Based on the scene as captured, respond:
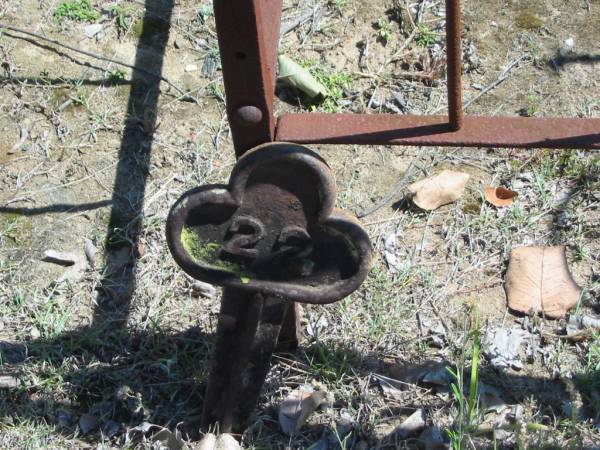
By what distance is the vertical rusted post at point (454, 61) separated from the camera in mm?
1621

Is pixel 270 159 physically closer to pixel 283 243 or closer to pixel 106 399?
pixel 283 243

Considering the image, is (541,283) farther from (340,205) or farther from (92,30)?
(92,30)

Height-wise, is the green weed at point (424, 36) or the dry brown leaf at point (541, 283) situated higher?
the green weed at point (424, 36)

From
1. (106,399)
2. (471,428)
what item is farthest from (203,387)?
(471,428)

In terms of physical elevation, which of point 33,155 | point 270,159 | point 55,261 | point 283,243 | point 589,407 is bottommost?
point 589,407

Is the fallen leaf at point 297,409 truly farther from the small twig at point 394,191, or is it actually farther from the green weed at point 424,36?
the green weed at point 424,36

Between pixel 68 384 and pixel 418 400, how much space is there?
3.03ft

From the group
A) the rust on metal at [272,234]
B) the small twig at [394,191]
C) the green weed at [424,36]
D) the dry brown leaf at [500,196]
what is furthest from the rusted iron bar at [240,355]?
the green weed at [424,36]

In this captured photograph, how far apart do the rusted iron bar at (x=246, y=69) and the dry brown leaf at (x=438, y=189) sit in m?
1.07

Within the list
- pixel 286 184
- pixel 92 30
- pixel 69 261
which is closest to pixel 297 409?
pixel 286 184

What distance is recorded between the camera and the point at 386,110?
3119mm

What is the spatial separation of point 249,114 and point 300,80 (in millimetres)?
1377

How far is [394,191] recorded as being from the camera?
2.87 m

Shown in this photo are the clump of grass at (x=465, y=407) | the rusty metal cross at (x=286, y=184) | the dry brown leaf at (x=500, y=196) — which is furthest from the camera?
the dry brown leaf at (x=500, y=196)
